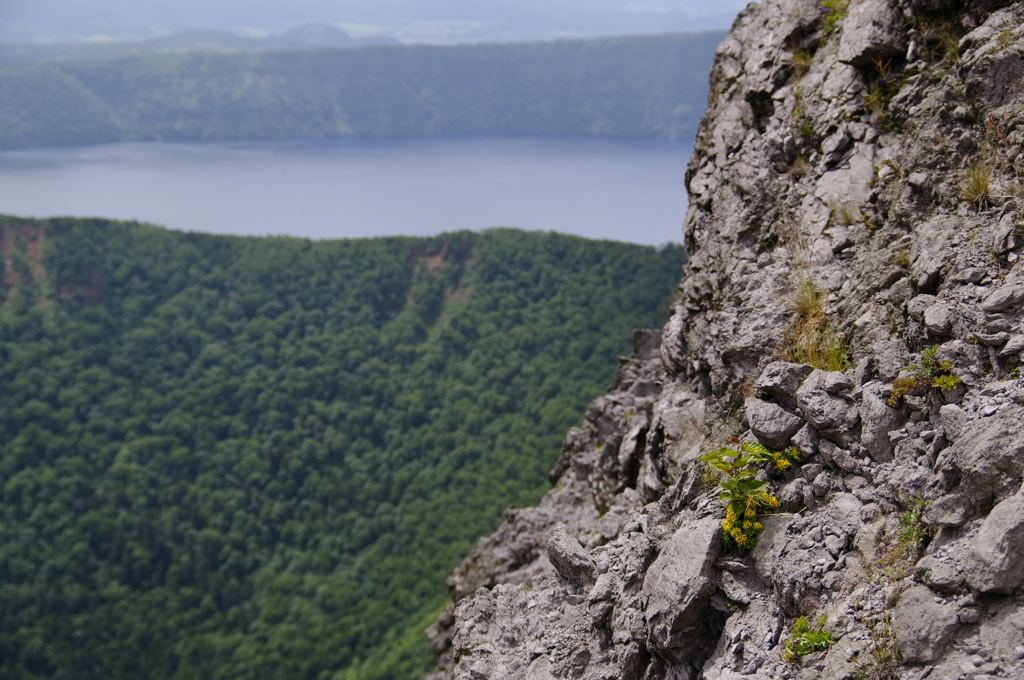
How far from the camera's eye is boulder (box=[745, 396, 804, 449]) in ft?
20.6

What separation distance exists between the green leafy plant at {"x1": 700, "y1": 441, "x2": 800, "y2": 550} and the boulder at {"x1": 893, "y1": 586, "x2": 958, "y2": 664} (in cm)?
148

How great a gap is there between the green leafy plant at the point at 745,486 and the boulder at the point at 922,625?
1.48 m

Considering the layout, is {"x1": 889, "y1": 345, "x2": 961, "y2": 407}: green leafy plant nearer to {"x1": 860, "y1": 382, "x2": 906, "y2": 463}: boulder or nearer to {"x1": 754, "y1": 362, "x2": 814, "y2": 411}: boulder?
{"x1": 860, "y1": 382, "x2": 906, "y2": 463}: boulder

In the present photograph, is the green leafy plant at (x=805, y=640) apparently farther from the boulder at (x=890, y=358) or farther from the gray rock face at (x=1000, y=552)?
the boulder at (x=890, y=358)

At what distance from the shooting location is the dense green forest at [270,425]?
69.4 meters

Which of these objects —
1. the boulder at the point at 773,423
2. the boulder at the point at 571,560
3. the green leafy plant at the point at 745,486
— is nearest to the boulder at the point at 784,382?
the boulder at the point at 773,423

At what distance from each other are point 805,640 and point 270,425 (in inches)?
3707

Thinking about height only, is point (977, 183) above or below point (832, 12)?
below

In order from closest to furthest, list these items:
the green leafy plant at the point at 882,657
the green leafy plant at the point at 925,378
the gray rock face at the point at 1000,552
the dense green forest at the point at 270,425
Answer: the gray rock face at the point at 1000,552, the green leafy plant at the point at 882,657, the green leafy plant at the point at 925,378, the dense green forest at the point at 270,425

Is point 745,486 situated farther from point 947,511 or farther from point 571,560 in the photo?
point 571,560

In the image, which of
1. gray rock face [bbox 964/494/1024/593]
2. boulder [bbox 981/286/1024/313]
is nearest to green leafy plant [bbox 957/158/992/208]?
boulder [bbox 981/286/1024/313]

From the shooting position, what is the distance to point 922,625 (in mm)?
4496

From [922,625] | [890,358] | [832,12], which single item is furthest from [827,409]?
[832,12]

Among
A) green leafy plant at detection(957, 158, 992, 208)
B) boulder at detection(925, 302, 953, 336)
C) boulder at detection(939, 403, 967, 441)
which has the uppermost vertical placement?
green leafy plant at detection(957, 158, 992, 208)
